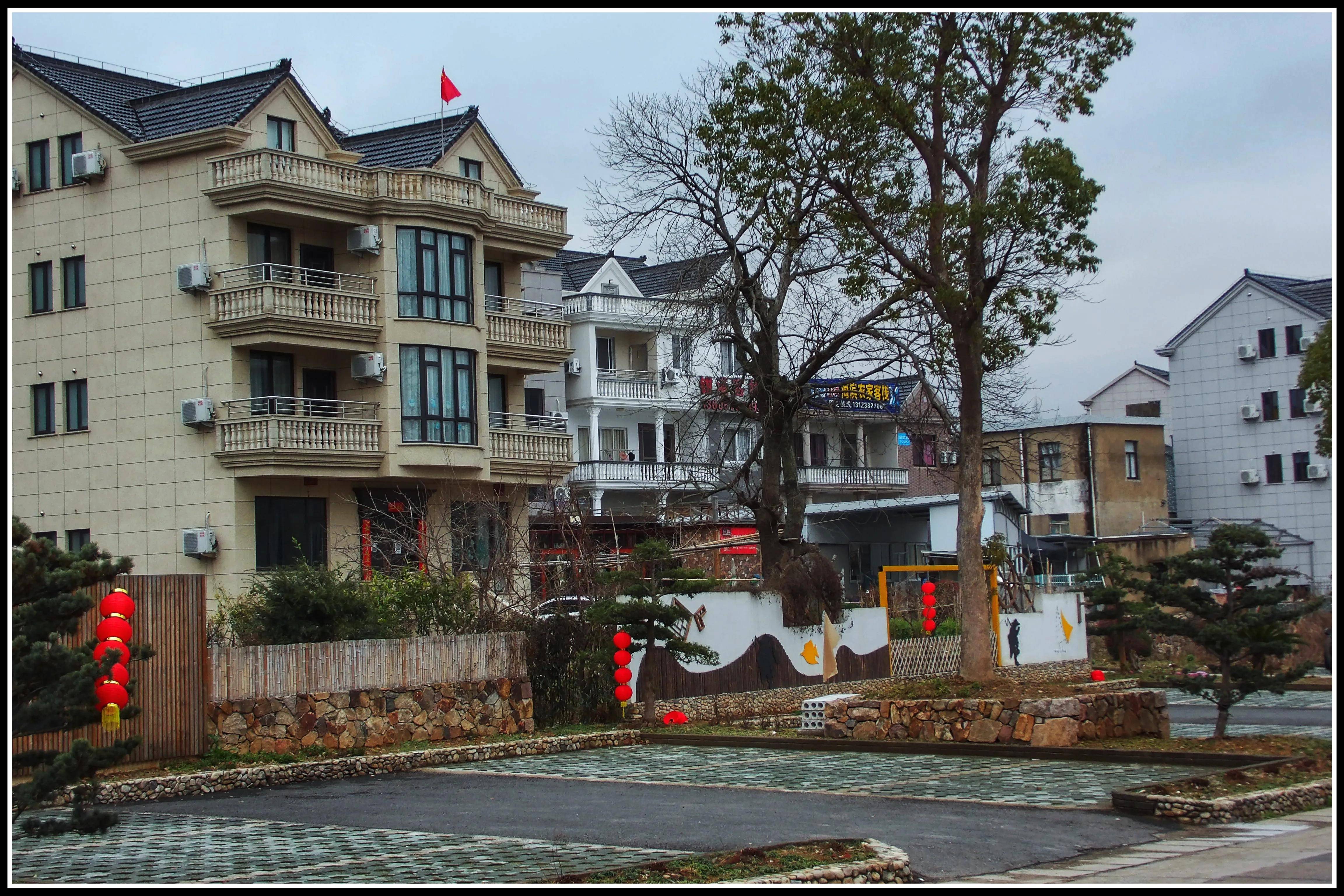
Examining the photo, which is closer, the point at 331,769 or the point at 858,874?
the point at 858,874

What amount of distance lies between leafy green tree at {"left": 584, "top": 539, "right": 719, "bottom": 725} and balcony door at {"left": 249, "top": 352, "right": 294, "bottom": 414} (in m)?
11.8

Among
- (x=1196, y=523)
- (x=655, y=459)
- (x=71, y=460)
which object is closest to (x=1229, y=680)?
(x=71, y=460)

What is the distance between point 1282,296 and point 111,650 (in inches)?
1315

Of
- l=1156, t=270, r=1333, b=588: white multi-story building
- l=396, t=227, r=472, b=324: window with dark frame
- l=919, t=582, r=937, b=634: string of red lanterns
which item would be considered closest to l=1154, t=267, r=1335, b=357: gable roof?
l=1156, t=270, r=1333, b=588: white multi-story building

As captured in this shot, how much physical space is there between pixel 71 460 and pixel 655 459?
69.8 ft

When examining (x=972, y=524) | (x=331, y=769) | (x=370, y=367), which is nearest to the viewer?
(x=331, y=769)

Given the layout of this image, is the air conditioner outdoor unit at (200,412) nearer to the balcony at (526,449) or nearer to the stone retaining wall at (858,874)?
the balcony at (526,449)

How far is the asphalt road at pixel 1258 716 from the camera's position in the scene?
21156mm

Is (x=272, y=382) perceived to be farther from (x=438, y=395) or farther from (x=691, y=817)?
(x=691, y=817)

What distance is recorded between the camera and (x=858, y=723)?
19891 mm

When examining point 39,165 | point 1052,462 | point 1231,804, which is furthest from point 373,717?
point 1052,462

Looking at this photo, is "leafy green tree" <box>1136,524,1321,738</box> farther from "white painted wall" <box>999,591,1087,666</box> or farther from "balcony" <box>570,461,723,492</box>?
"balcony" <box>570,461,723,492</box>

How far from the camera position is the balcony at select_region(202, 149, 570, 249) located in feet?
99.9

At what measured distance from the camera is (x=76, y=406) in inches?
1297
